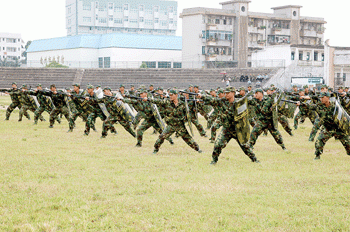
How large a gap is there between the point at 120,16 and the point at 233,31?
59234mm

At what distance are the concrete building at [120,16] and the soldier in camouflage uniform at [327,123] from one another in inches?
4356

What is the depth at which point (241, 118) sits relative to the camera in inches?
436

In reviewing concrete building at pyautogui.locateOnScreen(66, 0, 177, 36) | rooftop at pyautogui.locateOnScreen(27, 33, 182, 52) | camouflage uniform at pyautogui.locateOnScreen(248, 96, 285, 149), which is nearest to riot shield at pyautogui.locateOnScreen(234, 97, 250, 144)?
camouflage uniform at pyautogui.locateOnScreen(248, 96, 285, 149)

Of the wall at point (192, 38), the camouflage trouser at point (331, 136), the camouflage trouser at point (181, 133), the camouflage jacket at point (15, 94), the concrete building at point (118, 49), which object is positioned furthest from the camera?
the concrete building at point (118, 49)

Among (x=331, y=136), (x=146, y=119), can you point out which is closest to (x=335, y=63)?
(x=146, y=119)

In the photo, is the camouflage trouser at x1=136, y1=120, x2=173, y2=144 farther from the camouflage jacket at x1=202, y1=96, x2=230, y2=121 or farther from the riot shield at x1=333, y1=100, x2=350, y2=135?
the riot shield at x1=333, y1=100, x2=350, y2=135

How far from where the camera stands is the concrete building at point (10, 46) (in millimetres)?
119750

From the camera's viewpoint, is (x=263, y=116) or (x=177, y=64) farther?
(x=177, y=64)

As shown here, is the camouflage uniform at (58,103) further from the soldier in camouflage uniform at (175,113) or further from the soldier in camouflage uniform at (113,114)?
the soldier in camouflage uniform at (175,113)

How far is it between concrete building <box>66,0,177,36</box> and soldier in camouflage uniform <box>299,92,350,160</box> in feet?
363

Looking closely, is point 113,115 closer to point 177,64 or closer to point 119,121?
point 119,121

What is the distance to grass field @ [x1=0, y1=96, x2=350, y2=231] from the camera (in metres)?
6.89

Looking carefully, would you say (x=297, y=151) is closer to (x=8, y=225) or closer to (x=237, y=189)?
(x=237, y=189)

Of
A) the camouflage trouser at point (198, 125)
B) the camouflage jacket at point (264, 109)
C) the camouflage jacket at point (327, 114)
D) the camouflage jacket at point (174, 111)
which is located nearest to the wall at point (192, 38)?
the camouflage trouser at point (198, 125)
